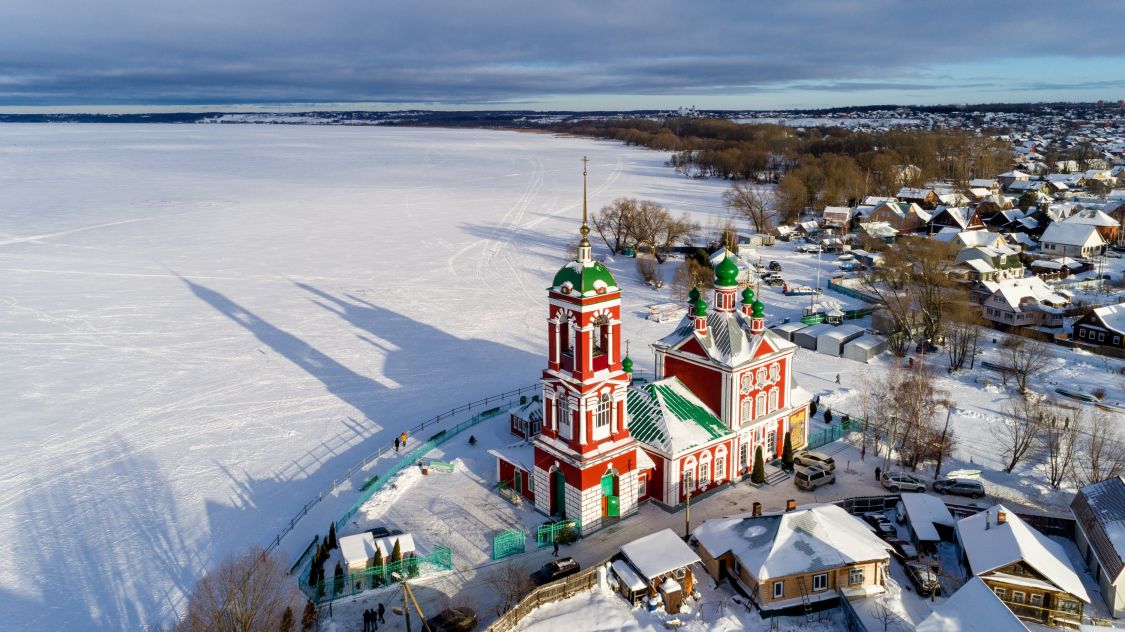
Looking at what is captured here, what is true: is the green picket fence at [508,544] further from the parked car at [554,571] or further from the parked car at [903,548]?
the parked car at [903,548]

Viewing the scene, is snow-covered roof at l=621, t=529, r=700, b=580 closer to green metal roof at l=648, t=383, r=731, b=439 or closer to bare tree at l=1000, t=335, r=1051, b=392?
green metal roof at l=648, t=383, r=731, b=439

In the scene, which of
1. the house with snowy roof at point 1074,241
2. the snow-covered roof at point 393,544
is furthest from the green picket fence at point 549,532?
the house with snowy roof at point 1074,241

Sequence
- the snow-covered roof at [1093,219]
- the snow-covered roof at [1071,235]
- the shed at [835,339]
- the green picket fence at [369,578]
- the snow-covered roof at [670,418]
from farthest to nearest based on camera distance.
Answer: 1. the snow-covered roof at [1093,219]
2. the snow-covered roof at [1071,235]
3. the shed at [835,339]
4. the snow-covered roof at [670,418]
5. the green picket fence at [369,578]

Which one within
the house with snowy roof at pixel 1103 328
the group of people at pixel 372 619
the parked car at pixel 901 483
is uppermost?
the house with snowy roof at pixel 1103 328

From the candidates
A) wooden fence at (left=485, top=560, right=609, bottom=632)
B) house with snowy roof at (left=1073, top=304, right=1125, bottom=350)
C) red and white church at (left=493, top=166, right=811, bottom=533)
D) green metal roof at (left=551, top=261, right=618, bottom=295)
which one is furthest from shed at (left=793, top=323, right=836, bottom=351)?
wooden fence at (left=485, top=560, right=609, bottom=632)

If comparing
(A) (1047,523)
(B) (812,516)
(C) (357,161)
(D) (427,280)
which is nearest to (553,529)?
(B) (812,516)

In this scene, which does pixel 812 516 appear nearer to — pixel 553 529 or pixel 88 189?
pixel 553 529
